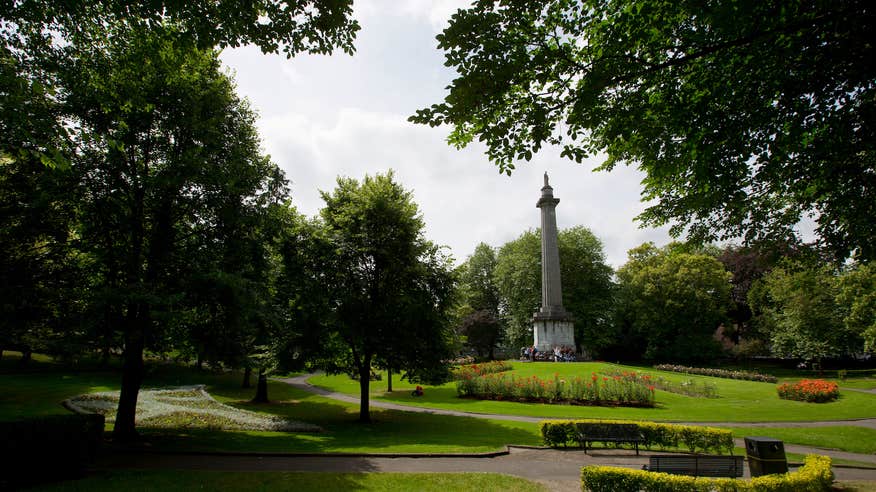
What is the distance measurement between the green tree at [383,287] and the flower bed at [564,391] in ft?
24.2

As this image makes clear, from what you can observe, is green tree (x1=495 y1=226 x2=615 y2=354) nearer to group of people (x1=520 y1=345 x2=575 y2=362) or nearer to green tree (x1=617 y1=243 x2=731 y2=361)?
green tree (x1=617 y1=243 x2=731 y2=361)

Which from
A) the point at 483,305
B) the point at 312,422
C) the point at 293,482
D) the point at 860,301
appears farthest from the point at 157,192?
the point at 483,305

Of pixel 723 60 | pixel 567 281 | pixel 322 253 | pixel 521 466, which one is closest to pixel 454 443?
pixel 521 466

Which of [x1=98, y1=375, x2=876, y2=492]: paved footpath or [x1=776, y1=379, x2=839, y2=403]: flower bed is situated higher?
[x1=776, y1=379, x2=839, y2=403]: flower bed

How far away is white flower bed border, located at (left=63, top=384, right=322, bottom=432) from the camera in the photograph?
643 inches

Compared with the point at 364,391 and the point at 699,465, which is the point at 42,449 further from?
the point at 699,465

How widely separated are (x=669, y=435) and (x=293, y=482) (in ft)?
35.7

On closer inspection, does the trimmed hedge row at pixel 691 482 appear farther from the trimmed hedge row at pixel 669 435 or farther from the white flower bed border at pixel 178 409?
the white flower bed border at pixel 178 409

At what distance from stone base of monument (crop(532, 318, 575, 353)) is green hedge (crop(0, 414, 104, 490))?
123 feet

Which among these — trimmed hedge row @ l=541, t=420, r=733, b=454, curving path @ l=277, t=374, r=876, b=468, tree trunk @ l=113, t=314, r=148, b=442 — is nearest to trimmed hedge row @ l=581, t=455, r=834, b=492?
trimmed hedge row @ l=541, t=420, r=733, b=454

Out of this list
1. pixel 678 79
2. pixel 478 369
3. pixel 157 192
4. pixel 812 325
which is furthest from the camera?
pixel 812 325

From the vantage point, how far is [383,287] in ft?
63.0

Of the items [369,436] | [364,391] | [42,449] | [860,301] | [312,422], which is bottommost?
[312,422]

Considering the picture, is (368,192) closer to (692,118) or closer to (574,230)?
(692,118)
